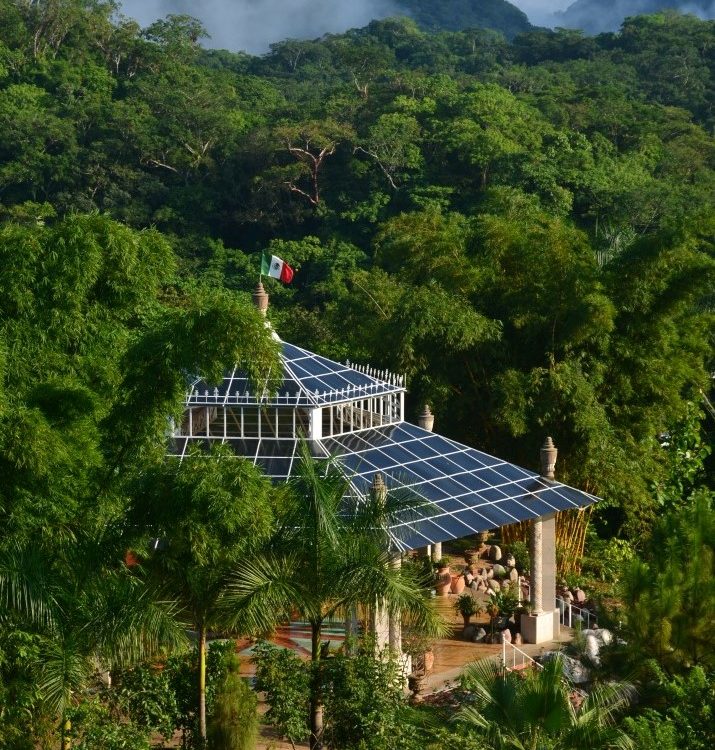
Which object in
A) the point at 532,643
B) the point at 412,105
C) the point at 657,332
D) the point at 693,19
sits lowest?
the point at 532,643

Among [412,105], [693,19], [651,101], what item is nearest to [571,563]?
[412,105]

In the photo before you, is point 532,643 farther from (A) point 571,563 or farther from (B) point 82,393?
(B) point 82,393

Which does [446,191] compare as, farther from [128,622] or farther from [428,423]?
[128,622]

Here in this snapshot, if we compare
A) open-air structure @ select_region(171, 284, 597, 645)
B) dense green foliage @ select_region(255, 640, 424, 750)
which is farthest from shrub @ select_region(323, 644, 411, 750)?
open-air structure @ select_region(171, 284, 597, 645)

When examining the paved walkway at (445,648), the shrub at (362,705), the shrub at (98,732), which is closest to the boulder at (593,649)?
the paved walkway at (445,648)

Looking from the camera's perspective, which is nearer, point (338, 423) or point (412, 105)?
point (338, 423)

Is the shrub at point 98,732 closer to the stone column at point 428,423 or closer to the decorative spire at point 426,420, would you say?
the stone column at point 428,423
